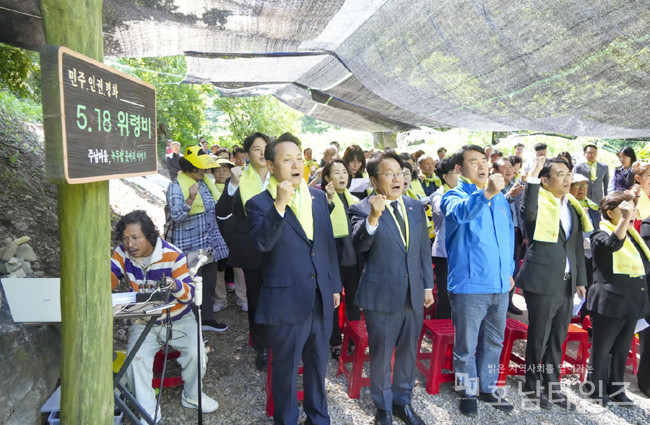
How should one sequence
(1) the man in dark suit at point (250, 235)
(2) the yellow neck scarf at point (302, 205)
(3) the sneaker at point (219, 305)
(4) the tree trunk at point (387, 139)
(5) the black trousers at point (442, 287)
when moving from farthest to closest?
(4) the tree trunk at point (387, 139) → (3) the sneaker at point (219, 305) → (5) the black trousers at point (442, 287) → (1) the man in dark suit at point (250, 235) → (2) the yellow neck scarf at point (302, 205)

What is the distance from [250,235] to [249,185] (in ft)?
1.61

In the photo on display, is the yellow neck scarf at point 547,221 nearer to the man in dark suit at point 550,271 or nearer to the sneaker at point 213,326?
the man in dark suit at point 550,271

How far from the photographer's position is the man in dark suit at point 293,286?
2.80 m

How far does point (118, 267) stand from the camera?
3.11 meters

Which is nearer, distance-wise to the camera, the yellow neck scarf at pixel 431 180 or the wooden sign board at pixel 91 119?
the wooden sign board at pixel 91 119

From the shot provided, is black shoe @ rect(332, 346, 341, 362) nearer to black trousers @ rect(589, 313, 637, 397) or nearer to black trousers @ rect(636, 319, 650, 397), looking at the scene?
black trousers @ rect(589, 313, 637, 397)

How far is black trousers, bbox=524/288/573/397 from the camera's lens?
3.51 metres

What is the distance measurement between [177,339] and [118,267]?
71 centimetres

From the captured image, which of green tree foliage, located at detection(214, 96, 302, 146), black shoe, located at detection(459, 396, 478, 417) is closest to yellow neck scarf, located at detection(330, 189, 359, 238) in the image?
black shoe, located at detection(459, 396, 478, 417)

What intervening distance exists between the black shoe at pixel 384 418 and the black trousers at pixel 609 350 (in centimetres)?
194

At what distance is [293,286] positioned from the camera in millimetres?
2828

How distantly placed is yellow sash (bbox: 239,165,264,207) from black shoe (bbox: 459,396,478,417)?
2.50m

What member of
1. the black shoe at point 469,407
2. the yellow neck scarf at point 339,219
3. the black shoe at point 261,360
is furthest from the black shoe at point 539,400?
the black shoe at point 261,360

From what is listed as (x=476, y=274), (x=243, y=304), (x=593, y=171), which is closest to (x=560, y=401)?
(x=476, y=274)
